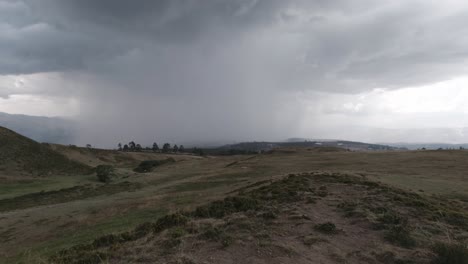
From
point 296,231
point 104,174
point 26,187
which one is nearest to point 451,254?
point 296,231

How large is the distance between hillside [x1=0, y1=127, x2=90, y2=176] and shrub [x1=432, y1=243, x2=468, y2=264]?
6362 cm

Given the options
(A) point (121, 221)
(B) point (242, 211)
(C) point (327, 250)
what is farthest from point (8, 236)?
(C) point (327, 250)

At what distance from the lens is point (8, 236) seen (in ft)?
67.4

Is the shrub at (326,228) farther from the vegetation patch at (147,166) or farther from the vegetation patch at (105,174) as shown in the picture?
the vegetation patch at (147,166)

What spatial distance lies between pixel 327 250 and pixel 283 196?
883 cm

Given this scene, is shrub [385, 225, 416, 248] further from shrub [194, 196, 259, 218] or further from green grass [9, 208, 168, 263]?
green grass [9, 208, 168, 263]

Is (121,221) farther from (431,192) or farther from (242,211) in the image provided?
(431,192)

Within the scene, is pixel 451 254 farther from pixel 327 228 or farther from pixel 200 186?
pixel 200 186

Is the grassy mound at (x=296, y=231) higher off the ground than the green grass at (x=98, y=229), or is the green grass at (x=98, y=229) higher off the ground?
the grassy mound at (x=296, y=231)

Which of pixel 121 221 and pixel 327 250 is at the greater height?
pixel 327 250

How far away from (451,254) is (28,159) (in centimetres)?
7451

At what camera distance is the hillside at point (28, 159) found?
5912 cm

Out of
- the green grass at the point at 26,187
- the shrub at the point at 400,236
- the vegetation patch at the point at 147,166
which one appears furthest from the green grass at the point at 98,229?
the vegetation patch at the point at 147,166

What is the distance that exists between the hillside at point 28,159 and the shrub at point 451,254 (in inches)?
2505
